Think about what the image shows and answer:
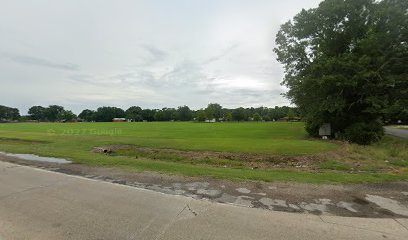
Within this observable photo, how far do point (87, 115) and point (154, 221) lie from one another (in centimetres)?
20061

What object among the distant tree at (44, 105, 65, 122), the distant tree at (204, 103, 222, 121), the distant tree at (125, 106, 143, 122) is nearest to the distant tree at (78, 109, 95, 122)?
the distant tree at (44, 105, 65, 122)

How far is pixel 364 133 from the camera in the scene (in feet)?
71.1

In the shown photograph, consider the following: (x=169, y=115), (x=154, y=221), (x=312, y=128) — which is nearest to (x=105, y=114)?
(x=169, y=115)

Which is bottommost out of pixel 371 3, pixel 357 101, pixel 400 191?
pixel 400 191

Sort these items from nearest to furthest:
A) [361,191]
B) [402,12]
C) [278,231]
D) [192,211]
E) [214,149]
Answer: [278,231] → [192,211] → [361,191] → [214,149] → [402,12]

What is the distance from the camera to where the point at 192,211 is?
19.4ft

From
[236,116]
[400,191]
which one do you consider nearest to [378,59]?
[400,191]

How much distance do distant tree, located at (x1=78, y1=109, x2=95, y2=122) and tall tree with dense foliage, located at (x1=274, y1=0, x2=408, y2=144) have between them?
175656 millimetres

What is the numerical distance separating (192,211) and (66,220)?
2.56m

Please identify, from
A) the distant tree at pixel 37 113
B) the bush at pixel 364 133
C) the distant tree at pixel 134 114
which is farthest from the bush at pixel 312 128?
the distant tree at pixel 37 113

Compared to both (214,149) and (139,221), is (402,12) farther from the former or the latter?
(139,221)

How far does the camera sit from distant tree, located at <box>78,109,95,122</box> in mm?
182875

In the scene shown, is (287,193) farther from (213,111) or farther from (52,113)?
(52,113)

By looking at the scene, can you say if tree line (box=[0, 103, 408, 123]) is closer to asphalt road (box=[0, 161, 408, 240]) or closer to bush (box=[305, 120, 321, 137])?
bush (box=[305, 120, 321, 137])
